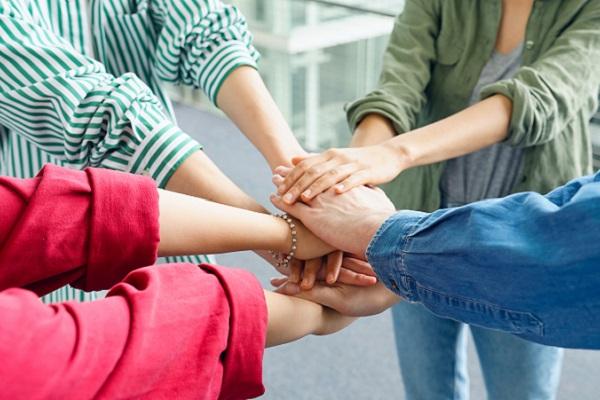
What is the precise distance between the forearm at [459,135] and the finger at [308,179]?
0.35 ft

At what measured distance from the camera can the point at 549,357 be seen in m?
1.39

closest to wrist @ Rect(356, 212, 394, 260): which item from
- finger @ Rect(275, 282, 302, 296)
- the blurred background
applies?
finger @ Rect(275, 282, 302, 296)

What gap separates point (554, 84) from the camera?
1.24 metres

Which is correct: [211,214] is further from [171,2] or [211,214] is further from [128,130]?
[171,2]

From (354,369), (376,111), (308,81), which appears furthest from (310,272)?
(308,81)

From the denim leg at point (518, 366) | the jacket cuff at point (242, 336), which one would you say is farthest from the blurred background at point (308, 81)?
the jacket cuff at point (242, 336)

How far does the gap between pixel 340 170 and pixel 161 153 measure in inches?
12.3

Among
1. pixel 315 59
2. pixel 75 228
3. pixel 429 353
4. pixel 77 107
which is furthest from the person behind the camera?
pixel 315 59

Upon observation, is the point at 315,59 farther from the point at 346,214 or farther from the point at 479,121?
the point at 346,214

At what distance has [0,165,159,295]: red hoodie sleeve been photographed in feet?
2.63

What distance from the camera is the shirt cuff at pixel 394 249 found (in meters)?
0.94

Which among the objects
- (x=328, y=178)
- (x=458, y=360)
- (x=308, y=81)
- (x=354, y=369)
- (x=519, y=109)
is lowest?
(x=354, y=369)

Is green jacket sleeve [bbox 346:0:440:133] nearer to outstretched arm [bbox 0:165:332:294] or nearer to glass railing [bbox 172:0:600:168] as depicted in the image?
outstretched arm [bbox 0:165:332:294]

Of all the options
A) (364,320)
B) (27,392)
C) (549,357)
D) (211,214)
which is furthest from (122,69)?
(364,320)
